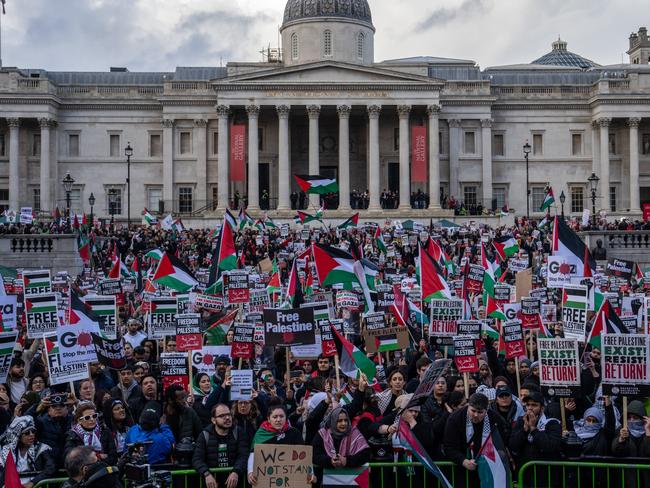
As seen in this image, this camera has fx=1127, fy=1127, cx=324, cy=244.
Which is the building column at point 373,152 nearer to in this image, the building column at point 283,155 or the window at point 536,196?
the building column at point 283,155

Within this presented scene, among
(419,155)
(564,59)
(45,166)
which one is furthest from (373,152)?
(564,59)

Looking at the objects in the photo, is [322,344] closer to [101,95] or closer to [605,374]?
[605,374]

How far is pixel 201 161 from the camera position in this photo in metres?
69.9

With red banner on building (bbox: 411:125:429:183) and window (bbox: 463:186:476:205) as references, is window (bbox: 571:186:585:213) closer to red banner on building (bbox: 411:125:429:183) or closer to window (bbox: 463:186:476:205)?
window (bbox: 463:186:476:205)

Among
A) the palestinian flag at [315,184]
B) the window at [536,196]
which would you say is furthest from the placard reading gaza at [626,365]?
the window at [536,196]

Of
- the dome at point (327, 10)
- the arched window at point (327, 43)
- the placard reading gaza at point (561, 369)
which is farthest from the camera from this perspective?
the dome at point (327, 10)

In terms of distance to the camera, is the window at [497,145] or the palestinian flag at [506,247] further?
the window at [497,145]

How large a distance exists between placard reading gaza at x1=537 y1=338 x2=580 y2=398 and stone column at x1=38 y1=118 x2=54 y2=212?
58069 mm

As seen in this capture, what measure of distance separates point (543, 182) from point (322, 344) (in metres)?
56.8

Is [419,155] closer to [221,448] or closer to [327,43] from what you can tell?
[327,43]

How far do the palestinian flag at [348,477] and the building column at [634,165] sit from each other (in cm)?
6120

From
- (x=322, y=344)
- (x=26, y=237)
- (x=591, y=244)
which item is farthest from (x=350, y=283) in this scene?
(x=591, y=244)

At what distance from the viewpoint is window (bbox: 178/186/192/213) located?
7056 cm

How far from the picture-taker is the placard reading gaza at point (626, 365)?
1295 cm
